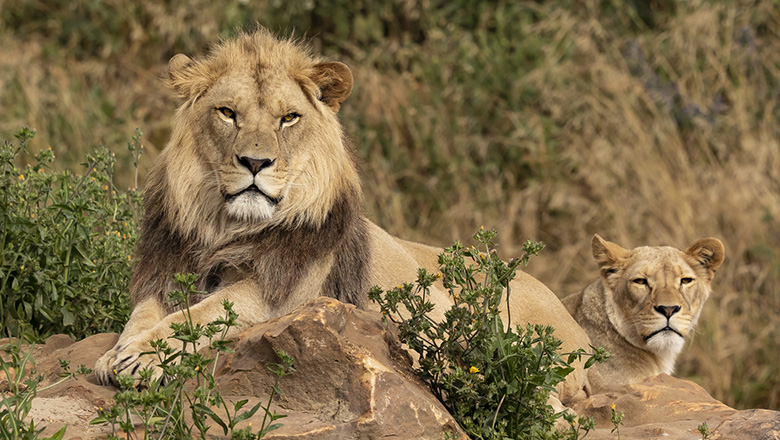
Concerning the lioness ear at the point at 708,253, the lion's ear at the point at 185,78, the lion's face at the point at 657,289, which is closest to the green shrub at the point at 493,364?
the lion's ear at the point at 185,78

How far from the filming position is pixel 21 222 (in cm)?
421

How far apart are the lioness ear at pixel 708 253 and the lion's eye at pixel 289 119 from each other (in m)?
2.52

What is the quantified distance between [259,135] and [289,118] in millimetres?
231

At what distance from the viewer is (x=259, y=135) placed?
3.94 m

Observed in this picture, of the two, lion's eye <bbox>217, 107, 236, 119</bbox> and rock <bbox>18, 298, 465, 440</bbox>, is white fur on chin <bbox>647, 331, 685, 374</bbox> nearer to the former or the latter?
rock <bbox>18, 298, 465, 440</bbox>

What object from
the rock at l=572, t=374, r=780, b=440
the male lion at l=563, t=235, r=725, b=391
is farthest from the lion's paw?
the male lion at l=563, t=235, r=725, b=391

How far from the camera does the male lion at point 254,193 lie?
13.0 feet

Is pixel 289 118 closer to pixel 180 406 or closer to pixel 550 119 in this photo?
pixel 180 406

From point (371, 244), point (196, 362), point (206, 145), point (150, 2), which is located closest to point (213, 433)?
point (196, 362)

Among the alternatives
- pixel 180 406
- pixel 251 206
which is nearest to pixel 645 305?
pixel 251 206

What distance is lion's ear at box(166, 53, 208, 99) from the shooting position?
4.21 metres

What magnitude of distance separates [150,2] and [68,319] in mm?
7564

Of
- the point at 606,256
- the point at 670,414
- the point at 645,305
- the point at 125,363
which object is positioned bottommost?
the point at 125,363

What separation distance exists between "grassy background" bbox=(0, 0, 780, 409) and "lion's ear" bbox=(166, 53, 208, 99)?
4533 mm
